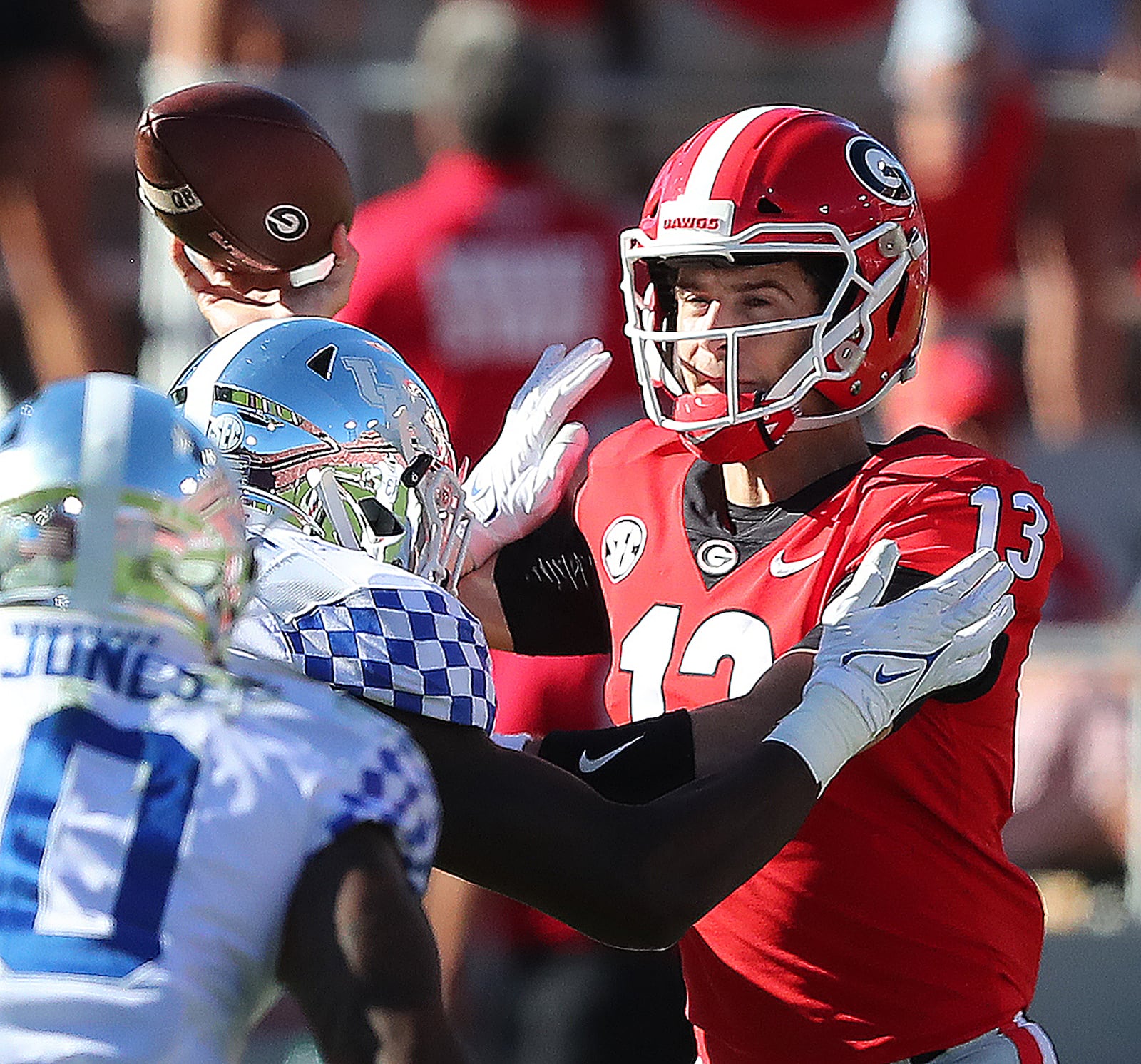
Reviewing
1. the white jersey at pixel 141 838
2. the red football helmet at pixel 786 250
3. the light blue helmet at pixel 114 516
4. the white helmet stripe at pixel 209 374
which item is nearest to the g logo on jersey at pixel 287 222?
the white helmet stripe at pixel 209 374

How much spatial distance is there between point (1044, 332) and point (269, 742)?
5313mm

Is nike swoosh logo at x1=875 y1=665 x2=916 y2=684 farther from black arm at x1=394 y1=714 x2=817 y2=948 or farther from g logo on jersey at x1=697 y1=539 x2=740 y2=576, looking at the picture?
g logo on jersey at x1=697 y1=539 x2=740 y2=576

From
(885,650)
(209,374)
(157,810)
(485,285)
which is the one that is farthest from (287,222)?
(485,285)

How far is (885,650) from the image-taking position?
2412 millimetres

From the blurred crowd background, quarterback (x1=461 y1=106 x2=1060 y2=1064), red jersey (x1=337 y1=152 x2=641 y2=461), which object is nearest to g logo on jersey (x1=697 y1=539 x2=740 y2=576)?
quarterback (x1=461 y1=106 x2=1060 y2=1064)

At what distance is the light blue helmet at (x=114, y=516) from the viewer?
1745 millimetres

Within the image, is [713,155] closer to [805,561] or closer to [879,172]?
[879,172]

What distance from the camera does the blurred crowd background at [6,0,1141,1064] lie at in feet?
16.7

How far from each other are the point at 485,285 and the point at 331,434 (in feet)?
9.06

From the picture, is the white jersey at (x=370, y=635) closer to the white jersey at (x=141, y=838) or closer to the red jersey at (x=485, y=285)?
the white jersey at (x=141, y=838)

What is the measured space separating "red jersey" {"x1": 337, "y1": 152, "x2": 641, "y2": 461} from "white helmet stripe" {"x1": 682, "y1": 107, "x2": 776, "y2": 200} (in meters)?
2.01

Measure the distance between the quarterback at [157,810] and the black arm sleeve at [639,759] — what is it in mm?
693

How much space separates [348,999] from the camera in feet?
5.58

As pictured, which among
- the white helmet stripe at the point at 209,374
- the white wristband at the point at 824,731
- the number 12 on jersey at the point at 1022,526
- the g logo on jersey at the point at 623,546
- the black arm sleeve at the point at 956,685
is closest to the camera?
the white wristband at the point at 824,731
